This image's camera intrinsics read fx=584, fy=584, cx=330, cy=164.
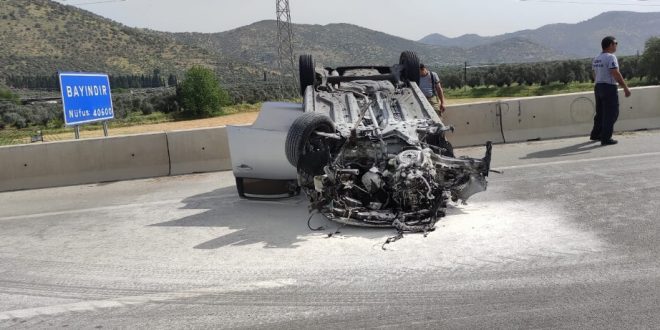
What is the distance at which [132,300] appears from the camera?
4676 millimetres

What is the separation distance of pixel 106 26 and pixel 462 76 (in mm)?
51795

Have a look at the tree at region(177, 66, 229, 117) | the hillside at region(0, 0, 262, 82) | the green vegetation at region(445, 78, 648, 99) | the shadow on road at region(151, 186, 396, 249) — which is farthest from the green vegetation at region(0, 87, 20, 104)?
the shadow on road at region(151, 186, 396, 249)

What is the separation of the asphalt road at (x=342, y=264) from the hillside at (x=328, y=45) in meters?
96.9

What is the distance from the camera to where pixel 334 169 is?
6547 millimetres

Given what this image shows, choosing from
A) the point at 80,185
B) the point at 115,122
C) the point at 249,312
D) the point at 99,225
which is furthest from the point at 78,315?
the point at 115,122

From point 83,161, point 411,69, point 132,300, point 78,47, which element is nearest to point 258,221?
point 132,300

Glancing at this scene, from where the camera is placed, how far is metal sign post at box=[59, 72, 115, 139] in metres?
12.4

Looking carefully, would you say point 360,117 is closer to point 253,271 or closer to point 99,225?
point 253,271

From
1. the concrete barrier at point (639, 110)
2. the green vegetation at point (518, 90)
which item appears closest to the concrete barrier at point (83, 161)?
the concrete barrier at point (639, 110)

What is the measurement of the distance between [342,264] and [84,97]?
33.1ft

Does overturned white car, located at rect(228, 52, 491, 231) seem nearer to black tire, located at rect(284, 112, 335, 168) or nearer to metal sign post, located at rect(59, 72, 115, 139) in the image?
black tire, located at rect(284, 112, 335, 168)

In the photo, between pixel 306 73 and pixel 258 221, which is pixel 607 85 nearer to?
pixel 306 73

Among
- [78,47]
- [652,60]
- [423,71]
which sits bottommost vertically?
[423,71]

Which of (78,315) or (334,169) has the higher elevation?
(334,169)
